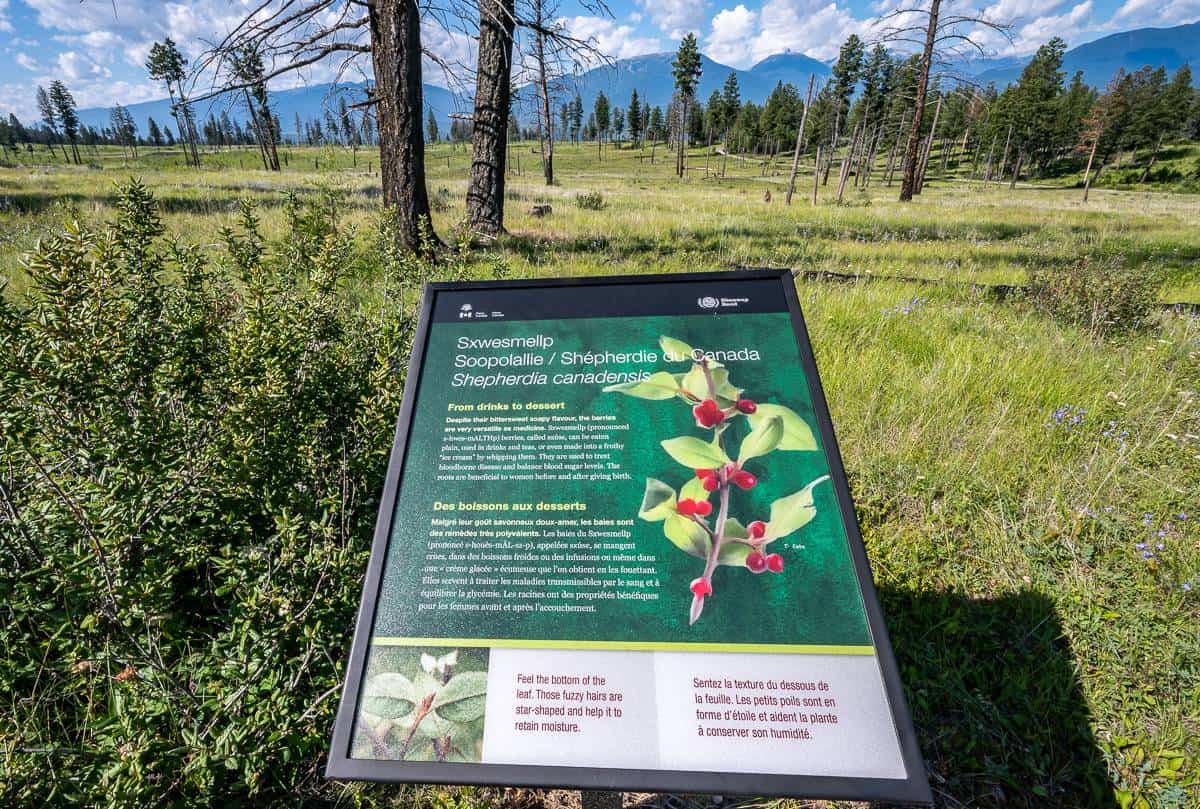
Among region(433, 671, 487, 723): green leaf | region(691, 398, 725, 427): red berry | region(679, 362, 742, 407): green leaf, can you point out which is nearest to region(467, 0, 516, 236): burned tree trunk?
region(679, 362, 742, 407): green leaf

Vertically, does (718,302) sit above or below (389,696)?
above

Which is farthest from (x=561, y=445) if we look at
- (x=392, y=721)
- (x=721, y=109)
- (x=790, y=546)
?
(x=721, y=109)

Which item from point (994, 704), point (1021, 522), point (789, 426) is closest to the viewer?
point (789, 426)

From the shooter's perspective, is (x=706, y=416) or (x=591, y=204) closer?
(x=706, y=416)

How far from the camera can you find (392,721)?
4.51ft

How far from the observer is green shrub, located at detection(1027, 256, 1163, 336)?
6.14m

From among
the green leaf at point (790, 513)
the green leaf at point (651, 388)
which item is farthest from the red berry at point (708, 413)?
the green leaf at point (790, 513)

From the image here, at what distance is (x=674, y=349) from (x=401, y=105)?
20.1ft

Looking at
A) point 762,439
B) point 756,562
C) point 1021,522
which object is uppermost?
point 762,439

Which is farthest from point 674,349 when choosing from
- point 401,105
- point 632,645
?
point 401,105

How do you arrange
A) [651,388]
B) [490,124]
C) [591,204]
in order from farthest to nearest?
[591,204] → [490,124] → [651,388]

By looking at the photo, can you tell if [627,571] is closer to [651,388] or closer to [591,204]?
[651,388]

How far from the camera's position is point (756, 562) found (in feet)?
5.14

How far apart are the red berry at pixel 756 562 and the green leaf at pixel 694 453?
0.30m
